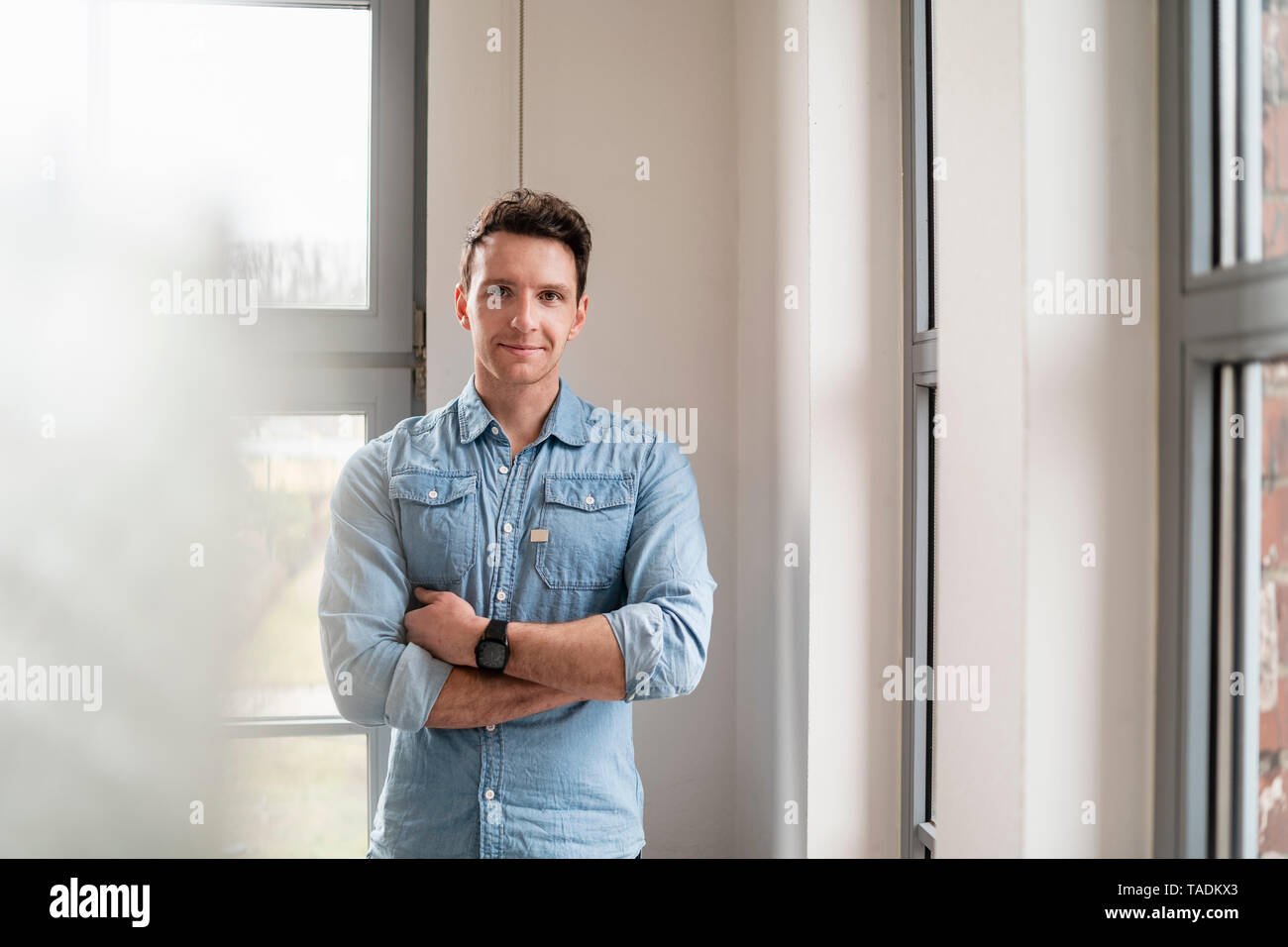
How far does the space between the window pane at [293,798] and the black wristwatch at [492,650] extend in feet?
3.10

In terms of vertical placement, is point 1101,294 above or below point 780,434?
above

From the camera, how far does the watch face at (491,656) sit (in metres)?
1.15

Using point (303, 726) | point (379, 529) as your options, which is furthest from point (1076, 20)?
point (303, 726)

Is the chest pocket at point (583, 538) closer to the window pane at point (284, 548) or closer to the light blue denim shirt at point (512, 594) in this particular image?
the light blue denim shirt at point (512, 594)

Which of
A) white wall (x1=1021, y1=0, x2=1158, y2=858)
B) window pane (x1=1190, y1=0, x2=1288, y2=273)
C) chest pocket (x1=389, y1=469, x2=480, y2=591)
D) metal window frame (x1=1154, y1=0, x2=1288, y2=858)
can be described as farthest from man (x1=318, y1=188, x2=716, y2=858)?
window pane (x1=1190, y1=0, x2=1288, y2=273)

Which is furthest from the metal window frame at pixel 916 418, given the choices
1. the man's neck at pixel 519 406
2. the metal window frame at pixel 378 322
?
the metal window frame at pixel 378 322

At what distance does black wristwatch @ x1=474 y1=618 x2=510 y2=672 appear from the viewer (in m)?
1.15

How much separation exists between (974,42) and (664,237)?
2.78ft

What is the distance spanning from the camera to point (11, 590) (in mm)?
1825

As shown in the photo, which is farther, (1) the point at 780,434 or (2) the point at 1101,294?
(1) the point at 780,434

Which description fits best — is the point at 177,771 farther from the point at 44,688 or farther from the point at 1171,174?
the point at 1171,174

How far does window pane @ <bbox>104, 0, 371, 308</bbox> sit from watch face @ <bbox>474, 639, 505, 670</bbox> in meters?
1.06

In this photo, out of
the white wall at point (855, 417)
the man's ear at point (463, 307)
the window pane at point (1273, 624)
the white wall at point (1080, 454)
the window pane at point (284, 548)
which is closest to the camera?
the window pane at point (1273, 624)
